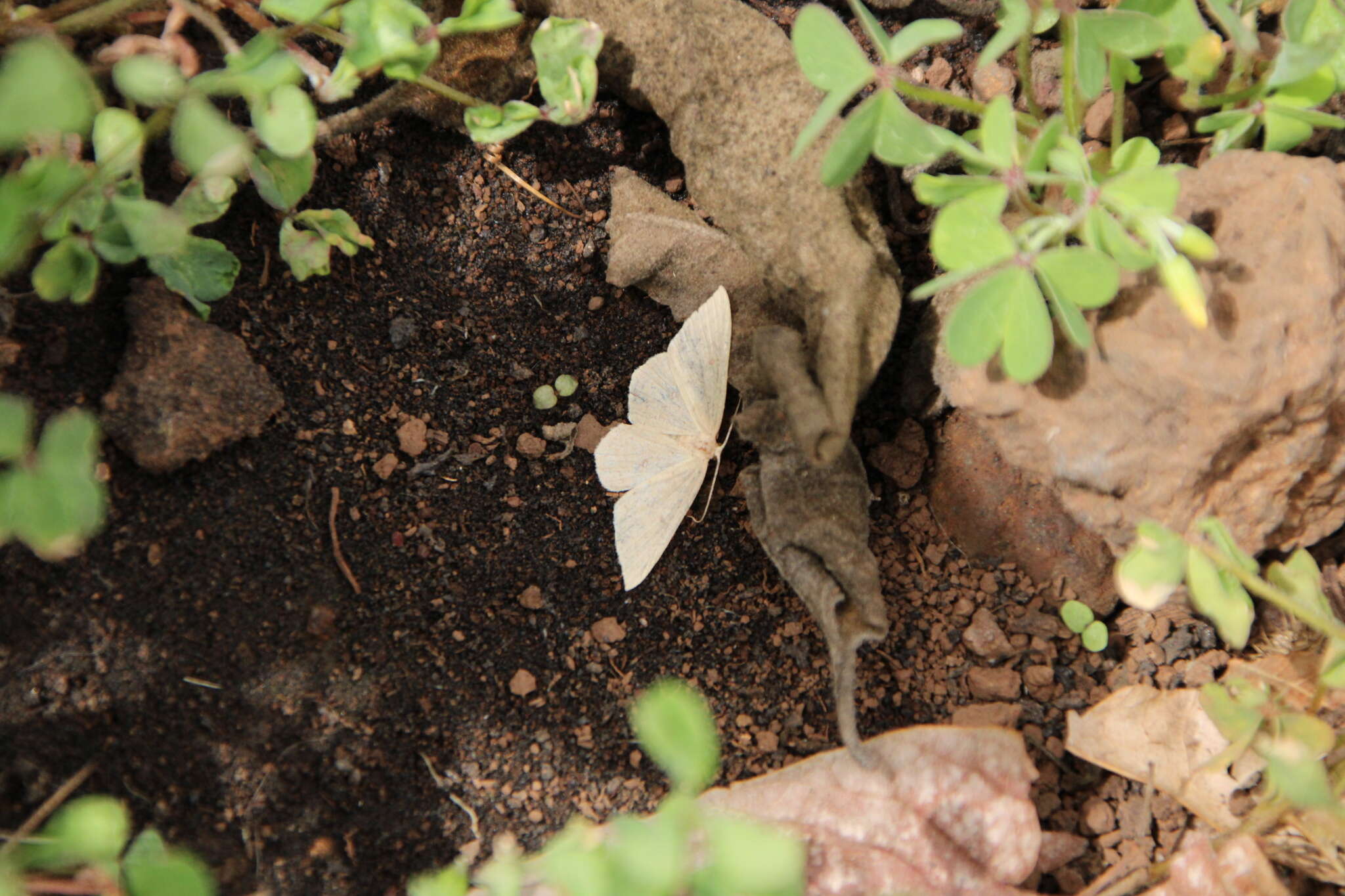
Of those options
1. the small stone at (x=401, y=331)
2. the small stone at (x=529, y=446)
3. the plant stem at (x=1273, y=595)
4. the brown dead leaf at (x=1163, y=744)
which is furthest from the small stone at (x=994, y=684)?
the small stone at (x=401, y=331)

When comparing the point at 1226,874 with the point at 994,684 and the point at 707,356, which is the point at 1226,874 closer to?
the point at 994,684

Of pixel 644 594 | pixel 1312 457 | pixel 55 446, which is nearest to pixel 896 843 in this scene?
pixel 644 594

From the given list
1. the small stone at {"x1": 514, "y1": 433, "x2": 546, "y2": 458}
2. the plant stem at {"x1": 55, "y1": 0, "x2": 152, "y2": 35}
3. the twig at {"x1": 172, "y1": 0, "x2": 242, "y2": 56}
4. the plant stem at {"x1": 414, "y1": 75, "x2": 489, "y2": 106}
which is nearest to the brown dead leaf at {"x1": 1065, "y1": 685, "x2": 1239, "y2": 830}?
the small stone at {"x1": 514, "y1": 433, "x2": 546, "y2": 458}

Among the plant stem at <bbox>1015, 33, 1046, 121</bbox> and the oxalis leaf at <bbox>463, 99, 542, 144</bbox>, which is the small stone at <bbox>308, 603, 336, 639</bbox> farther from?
the plant stem at <bbox>1015, 33, 1046, 121</bbox>

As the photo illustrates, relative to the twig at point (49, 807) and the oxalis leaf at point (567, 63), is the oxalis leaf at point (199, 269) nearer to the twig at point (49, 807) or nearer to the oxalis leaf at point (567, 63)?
the oxalis leaf at point (567, 63)

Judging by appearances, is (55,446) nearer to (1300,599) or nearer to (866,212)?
(866,212)
